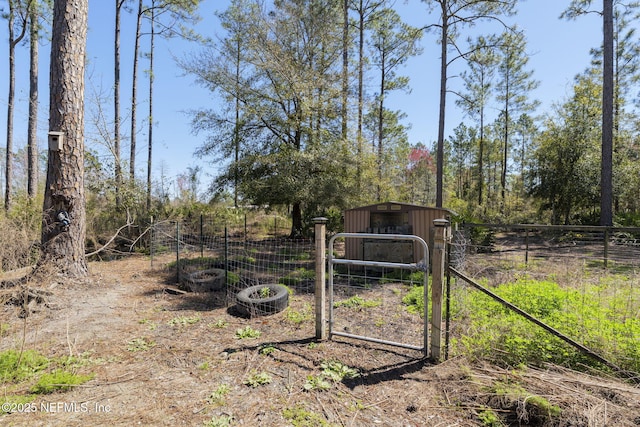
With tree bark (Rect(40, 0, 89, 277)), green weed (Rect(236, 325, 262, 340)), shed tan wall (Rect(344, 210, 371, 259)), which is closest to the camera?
green weed (Rect(236, 325, 262, 340))

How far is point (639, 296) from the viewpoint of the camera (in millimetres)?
3549

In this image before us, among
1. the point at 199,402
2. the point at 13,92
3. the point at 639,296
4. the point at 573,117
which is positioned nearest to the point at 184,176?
the point at 13,92

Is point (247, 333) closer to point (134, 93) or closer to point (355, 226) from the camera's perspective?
point (355, 226)

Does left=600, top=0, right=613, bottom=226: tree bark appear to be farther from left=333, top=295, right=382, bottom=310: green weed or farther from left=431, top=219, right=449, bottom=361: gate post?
left=431, top=219, right=449, bottom=361: gate post

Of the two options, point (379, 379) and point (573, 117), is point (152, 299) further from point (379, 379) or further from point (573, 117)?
point (573, 117)

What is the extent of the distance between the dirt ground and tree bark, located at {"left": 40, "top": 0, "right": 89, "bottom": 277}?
1647mm

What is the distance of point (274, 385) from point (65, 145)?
575cm

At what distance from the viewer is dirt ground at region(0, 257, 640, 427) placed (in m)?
2.00

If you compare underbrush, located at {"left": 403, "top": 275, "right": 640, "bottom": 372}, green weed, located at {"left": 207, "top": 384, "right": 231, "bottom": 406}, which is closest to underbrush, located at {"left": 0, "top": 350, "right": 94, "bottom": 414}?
green weed, located at {"left": 207, "top": 384, "right": 231, "bottom": 406}

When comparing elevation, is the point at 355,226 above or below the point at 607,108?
below

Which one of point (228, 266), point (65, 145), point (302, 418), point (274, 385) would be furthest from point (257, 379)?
point (65, 145)

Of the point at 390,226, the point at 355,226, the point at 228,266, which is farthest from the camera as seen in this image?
the point at 355,226

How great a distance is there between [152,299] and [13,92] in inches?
588

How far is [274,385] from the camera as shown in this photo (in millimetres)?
2443
